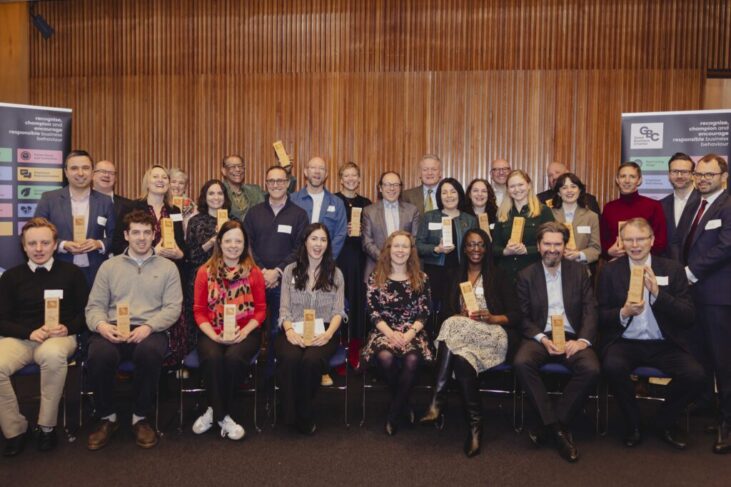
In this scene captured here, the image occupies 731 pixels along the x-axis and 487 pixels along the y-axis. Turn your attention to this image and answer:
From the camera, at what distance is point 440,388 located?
12.3ft

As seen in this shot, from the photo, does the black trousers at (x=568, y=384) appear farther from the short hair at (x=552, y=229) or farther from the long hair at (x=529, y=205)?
the long hair at (x=529, y=205)

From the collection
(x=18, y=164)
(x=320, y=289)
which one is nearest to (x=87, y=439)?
(x=320, y=289)

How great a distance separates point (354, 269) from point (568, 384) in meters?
2.11

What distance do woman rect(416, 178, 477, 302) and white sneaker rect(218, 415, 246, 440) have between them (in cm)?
179

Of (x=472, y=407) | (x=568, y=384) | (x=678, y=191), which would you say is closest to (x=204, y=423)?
(x=472, y=407)

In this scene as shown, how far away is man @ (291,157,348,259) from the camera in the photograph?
4.70 meters

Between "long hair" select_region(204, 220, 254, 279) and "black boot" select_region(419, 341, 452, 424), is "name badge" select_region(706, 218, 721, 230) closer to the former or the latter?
"black boot" select_region(419, 341, 452, 424)

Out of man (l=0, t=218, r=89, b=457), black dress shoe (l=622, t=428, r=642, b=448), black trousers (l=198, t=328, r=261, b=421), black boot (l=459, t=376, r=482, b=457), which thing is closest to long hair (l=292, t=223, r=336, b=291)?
black trousers (l=198, t=328, r=261, b=421)

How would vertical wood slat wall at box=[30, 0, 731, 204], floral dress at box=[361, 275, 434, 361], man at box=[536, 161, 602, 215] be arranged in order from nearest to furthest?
floral dress at box=[361, 275, 434, 361], man at box=[536, 161, 602, 215], vertical wood slat wall at box=[30, 0, 731, 204]

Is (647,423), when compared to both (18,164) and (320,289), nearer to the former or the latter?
(320,289)

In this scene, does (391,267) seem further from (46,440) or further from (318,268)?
(46,440)

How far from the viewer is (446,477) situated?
300 centimetres

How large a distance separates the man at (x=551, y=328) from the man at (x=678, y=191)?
109cm

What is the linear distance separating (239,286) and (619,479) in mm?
2533
